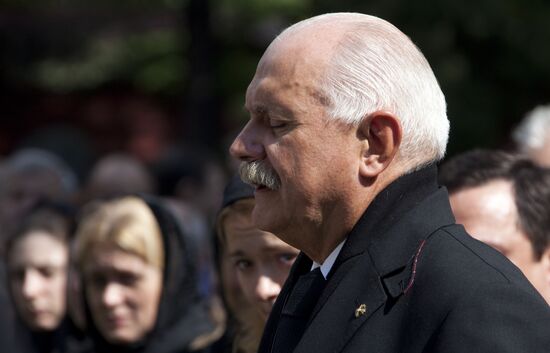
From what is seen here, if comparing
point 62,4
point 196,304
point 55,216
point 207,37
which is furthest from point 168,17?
point 196,304

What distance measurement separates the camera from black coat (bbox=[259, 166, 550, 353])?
254 cm

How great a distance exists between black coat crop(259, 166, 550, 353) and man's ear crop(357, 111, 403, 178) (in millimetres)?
62

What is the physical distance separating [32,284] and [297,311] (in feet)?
12.4

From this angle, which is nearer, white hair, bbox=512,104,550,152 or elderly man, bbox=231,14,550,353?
elderly man, bbox=231,14,550,353

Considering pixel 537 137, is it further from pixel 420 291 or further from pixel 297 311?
pixel 420 291

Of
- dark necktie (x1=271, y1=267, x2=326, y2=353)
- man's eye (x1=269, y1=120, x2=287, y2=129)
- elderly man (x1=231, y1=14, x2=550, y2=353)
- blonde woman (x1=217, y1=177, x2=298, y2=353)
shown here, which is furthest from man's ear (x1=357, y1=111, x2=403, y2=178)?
blonde woman (x1=217, y1=177, x2=298, y2=353)

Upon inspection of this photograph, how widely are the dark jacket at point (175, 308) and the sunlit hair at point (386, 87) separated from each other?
2517mm

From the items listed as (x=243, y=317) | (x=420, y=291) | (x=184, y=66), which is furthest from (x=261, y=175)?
(x=184, y=66)

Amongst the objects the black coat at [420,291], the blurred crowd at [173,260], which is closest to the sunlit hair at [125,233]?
the blurred crowd at [173,260]

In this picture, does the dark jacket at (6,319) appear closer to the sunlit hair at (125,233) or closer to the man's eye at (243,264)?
the sunlit hair at (125,233)

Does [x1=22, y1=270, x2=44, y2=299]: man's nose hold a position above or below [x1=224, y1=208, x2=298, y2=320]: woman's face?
below

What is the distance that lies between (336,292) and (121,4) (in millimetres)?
12870

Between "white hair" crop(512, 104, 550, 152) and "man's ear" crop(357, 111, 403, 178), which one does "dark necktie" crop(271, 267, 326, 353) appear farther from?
"white hair" crop(512, 104, 550, 152)

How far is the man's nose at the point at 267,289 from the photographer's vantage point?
4.11 meters
